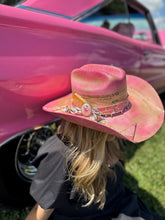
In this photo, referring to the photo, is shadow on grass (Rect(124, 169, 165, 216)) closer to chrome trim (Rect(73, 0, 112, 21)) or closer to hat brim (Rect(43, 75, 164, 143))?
hat brim (Rect(43, 75, 164, 143))

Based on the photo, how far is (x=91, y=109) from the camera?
111cm

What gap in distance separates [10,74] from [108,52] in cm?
87

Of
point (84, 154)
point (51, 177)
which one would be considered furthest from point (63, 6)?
point (51, 177)

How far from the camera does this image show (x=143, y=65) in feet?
8.10

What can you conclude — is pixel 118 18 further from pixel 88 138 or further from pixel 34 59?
pixel 88 138

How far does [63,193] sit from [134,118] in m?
0.57

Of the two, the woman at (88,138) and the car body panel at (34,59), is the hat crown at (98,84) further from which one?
the car body panel at (34,59)

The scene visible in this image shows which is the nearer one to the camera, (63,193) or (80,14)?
(63,193)

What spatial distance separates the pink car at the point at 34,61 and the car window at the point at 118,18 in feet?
0.57

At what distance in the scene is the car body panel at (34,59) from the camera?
4.06 ft

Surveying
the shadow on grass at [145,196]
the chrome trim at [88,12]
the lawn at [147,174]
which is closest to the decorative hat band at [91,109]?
the chrome trim at [88,12]

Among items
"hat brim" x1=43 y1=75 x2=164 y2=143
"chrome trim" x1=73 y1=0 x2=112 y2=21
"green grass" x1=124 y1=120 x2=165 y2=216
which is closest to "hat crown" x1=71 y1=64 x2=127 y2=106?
"hat brim" x1=43 y1=75 x2=164 y2=143

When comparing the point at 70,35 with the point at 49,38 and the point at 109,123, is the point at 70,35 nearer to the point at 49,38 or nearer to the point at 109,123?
the point at 49,38

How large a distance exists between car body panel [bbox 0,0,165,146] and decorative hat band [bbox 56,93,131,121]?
0.99 feet
